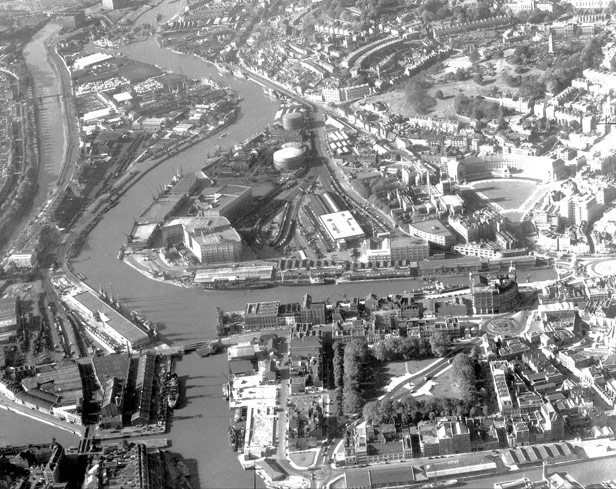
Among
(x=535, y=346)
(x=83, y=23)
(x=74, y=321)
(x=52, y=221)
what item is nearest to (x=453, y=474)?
(x=535, y=346)

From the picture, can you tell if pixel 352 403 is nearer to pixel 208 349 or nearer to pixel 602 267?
pixel 208 349

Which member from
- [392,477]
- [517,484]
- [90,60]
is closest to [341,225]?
[392,477]

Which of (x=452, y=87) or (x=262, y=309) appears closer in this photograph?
(x=262, y=309)

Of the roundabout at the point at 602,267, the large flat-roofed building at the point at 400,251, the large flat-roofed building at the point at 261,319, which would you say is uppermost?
the large flat-roofed building at the point at 400,251

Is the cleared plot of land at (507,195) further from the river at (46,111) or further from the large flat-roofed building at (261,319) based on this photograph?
the river at (46,111)

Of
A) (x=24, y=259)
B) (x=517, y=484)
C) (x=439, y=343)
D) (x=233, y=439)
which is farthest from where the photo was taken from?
(x=24, y=259)

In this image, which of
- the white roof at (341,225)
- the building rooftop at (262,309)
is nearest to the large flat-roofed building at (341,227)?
the white roof at (341,225)
